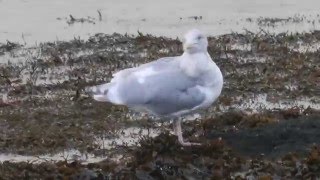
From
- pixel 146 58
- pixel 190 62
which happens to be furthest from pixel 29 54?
pixel 190 62

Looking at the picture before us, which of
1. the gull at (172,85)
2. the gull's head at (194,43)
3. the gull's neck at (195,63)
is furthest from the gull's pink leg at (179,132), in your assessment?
the gull's head at (194,43)

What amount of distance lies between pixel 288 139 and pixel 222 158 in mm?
708

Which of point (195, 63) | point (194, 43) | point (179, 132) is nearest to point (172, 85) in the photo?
point (195, 63)

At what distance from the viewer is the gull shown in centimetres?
672

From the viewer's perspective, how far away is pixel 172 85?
6758mm

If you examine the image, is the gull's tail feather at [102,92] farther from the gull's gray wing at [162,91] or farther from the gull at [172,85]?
the gull's gray wing at [162,91]

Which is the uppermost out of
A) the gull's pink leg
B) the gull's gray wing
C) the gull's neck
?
the gull's neck

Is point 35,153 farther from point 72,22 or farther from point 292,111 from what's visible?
point 72,22

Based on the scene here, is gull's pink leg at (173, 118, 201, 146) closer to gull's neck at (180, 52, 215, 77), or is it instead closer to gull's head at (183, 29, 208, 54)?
gull's neck at (180, 52, 215, 77)

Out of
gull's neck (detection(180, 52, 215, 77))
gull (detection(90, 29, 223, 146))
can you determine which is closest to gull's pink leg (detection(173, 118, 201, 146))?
gull (detection(90, 29, 223, 146))

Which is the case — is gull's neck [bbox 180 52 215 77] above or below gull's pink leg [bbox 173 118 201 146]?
above

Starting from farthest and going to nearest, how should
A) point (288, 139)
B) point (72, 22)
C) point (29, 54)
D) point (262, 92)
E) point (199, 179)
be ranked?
point (72, 22) < point (29, 54) < point (262, 92) < point (288, 139) < point (199, 179)

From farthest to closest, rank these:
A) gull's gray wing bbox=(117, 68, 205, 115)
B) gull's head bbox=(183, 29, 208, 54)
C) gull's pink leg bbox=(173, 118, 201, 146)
A: gull's pink leg bbox=(173, 118, 201, 146) < gull's head bbox=(183, 29, 208, 54) < gull's gray wing bbox=(117, 68, 205, 115)

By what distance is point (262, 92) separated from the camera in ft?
30.9
